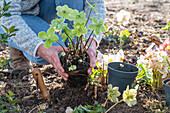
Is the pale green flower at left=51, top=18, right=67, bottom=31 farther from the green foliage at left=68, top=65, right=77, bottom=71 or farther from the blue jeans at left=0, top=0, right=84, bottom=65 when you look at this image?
the blue jeans at left=0, top=0, right=84, bottom=65

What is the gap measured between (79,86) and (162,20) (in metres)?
2.87

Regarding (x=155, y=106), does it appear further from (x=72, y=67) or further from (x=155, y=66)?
(x=72, y=67)

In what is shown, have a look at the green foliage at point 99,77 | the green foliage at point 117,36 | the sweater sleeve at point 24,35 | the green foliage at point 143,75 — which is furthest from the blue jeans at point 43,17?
the green foliage at point 117,36

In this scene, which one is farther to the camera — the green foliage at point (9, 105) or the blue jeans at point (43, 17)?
the blue jeans at point (43, 17)

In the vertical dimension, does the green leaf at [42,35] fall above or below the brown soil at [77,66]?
above

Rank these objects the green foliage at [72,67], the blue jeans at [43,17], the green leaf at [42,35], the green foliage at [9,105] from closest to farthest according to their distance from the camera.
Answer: the green foliage at [9,105], the green leaf at [42,35], the green foliage at [72,67], the blue jeans at [43,17]

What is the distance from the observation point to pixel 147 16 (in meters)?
4.31

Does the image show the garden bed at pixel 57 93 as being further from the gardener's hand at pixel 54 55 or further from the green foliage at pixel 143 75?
the gardener's hand at pixel 54 55

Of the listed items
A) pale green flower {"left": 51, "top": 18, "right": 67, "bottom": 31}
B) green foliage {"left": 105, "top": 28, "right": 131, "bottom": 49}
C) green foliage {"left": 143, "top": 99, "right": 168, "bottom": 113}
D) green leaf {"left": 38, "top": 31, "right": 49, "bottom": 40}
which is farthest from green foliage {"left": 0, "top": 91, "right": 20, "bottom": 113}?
green foliage {"left": 105, "top": 28, "right": 131, "bottom": 49}

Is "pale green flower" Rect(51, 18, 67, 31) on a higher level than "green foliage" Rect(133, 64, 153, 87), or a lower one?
higher

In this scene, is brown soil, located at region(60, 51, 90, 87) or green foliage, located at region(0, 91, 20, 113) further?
brown soil, located at region(60, 51, 90, 87)

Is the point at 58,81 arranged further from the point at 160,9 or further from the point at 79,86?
the point at 160,9

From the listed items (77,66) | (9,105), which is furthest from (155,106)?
(9,105)

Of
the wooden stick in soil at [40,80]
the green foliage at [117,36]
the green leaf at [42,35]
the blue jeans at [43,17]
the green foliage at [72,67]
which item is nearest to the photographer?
the green leaf at [42,35]
